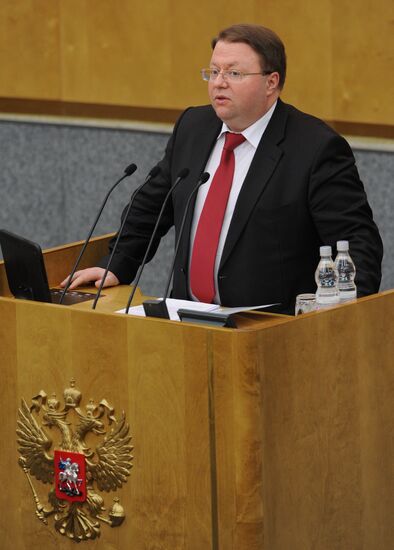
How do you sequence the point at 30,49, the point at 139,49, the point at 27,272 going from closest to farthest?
the point at 27,272
the point at 139,49
the point at 30,49

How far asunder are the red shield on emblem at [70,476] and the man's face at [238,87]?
991mm

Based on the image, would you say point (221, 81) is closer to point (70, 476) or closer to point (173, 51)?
point (70, 476)

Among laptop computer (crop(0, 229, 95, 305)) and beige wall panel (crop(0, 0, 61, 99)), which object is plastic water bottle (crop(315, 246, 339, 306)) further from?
beige wall panel (crop(0, 0, 61, 99))

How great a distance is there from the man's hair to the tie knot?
0.64 feet

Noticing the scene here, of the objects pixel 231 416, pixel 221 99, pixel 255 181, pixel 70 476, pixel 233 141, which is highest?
pixel 221 99

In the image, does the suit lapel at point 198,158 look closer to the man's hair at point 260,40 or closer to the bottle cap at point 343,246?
the man's hair at point 260,40

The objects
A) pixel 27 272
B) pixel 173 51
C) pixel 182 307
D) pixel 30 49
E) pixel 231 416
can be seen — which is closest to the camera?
pixel 231 416

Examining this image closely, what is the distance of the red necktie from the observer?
3.81m

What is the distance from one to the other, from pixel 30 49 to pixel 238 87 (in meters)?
2.94

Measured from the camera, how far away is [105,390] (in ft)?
11.0

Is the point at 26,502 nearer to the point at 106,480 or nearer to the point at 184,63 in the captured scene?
the point at 106,480

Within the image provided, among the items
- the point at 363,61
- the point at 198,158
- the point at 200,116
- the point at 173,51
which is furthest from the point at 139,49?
the point at 198,158

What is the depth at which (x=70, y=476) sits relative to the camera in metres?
3.43

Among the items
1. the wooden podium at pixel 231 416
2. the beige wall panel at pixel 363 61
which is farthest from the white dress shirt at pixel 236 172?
the beige wall panel at pixel 363 61
